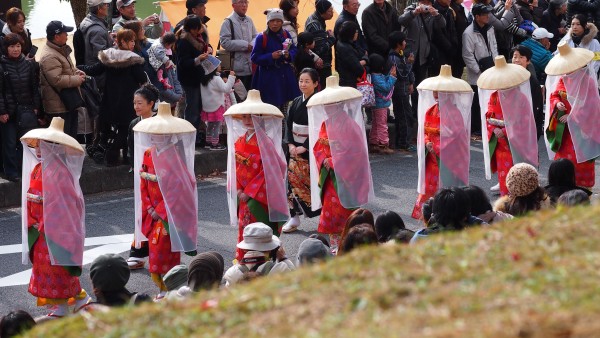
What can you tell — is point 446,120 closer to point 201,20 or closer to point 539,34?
point 201,20

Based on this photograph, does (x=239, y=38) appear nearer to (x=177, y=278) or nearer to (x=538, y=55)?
(x=538, y=55)

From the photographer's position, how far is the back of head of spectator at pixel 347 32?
14.2 metres

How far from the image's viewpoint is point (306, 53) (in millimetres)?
14328

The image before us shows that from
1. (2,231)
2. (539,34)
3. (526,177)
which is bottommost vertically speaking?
(2,231)

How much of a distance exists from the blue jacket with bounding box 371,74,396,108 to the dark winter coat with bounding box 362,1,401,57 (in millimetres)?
578

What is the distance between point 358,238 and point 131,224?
162 inches

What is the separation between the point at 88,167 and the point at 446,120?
439cm

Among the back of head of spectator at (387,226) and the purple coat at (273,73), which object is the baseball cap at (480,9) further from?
the back of head of spectator at (387,226)

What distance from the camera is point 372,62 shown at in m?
14.6

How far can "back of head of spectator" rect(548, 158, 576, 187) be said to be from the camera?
392 inches

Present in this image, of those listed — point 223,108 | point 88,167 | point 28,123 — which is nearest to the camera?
point 28,123

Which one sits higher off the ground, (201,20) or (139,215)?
(201,20)

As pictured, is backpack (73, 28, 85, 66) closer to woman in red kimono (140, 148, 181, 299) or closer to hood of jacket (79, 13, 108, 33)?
hood of jacket (79, 13, 108, 33)

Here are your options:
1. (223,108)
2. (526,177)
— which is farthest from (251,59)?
(526,177)
